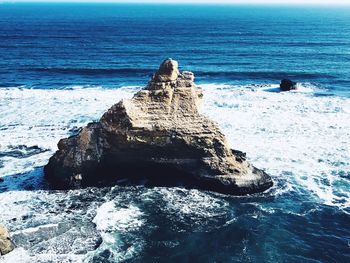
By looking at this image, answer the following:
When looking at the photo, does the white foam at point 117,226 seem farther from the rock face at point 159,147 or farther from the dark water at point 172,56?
the dark water at point 172,56

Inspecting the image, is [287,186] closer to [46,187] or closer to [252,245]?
[252,245]

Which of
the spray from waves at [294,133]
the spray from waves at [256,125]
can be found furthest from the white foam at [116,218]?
the spray from waves at [294,133]

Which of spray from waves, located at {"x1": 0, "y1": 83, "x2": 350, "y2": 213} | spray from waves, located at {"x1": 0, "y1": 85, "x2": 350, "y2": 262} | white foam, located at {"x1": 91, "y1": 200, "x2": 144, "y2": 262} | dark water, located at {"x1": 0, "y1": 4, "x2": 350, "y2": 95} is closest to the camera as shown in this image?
white foam, located at {"x1": 91, "y1": 200, "x2": 144, "y2": 262}

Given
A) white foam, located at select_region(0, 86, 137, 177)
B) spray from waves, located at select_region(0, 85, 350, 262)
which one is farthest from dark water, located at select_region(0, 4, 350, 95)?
spray from waves, located at select_region(0, 85, 350, 262)

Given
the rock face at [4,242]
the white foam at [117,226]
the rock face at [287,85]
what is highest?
the rock face at [287,85]

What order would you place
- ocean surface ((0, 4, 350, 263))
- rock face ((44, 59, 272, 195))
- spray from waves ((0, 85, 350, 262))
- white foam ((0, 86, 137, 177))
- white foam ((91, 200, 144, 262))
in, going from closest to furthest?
white foam ((91, 200, 144, 262)) < ocean surface ((0, 4, 350, 263)) < spray from waves ((0, 85, 350, 262)) < rock face ((44, 59, 272, 195)) < white foam ((0, 86, 137, 177))

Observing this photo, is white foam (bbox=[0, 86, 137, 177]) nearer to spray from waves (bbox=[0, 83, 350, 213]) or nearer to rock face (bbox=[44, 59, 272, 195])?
spray from waves (bbox=[0, 83, 350, 213])

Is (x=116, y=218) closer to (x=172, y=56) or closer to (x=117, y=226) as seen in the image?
(x=117, y=226)
